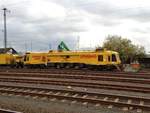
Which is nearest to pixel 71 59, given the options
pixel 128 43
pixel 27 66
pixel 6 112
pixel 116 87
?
pixel 27 66

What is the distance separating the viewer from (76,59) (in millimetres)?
50094

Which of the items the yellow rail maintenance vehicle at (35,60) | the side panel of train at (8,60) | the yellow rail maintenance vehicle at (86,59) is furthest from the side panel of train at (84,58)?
the side panel of train at (8,60)

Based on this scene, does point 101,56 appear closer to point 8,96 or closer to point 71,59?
point 71,59

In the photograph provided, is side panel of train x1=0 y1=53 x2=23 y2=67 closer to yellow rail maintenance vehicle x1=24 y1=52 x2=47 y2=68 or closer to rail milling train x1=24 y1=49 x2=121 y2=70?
yellow rail maintenance vehicle x1=24 y1=52 x2=47 y2=68

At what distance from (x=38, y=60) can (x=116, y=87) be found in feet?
112

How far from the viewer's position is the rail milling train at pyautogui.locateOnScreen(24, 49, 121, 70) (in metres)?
47.3

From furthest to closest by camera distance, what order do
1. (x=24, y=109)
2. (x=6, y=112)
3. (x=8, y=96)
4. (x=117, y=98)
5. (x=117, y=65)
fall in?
1. (x=117, y=65)
2. (x=8, y=96)
3. (x=117, y=98)
4. (x=24, y=109)
5. (x=6, y=112)

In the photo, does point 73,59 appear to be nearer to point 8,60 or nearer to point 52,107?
point 8,60

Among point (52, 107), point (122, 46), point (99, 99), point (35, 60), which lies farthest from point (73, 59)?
point (122, 46)

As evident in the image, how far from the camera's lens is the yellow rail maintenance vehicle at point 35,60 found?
54.4 m

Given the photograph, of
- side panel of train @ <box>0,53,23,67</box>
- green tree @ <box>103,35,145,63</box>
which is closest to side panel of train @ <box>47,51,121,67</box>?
side panel of train @ <box>0,53,23,67</box>

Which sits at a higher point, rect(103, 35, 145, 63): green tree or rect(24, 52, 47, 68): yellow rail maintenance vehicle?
rect(103, 35, 145, 63): green tree

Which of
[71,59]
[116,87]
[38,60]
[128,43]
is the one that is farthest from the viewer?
[128,43]

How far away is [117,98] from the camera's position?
1730cm
